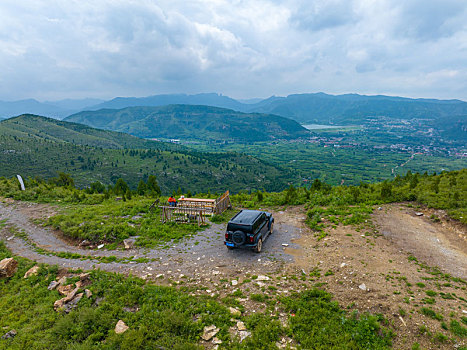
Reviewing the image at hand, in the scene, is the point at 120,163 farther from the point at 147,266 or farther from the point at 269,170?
the point at 147,266

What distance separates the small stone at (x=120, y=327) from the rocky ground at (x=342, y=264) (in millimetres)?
2797

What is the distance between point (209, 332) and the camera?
7.67 meters

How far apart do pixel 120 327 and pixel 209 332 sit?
11.1 ft

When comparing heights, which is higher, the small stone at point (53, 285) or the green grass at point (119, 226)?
the small stone at point (53, 285)

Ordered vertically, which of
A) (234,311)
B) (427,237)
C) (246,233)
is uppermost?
(246,233)

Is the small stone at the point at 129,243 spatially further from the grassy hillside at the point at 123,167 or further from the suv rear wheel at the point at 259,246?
the grassy hillside at the point at 123,167

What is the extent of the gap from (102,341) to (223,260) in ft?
21.9

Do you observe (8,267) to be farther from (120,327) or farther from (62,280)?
(120,327)

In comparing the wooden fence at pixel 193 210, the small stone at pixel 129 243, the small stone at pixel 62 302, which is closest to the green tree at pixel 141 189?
the wooden fence at pixel 193 210

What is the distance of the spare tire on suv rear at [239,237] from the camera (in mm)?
13109

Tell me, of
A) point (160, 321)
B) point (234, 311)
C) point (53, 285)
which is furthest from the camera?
point (53, 285)

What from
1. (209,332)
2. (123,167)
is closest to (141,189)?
(209,332)

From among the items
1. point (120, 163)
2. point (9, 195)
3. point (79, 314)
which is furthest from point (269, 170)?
point (79, 314)

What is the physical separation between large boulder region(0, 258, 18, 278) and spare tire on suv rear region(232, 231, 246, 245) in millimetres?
12752
